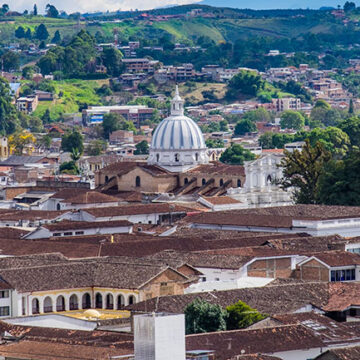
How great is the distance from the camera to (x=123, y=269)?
53.4m

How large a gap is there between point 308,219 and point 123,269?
1690 cm

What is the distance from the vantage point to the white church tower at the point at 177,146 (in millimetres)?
94125

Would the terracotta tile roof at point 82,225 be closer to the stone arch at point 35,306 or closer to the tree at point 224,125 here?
the stone arch at point 35,306

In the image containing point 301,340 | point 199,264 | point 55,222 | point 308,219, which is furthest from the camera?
point 55,222

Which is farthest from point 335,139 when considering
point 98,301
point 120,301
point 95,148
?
point 120,301

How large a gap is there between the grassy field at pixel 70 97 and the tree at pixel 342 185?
104 meters

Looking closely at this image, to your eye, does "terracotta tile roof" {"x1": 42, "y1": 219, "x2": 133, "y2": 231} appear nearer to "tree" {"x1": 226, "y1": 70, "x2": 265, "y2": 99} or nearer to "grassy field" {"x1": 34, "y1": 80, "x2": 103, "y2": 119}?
"grassy field" {"x1": 34, "y1": 80, "x2": 103, "y2": 119}

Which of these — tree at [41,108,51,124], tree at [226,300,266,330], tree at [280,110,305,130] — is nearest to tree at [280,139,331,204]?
tree at [226,300,266,330]

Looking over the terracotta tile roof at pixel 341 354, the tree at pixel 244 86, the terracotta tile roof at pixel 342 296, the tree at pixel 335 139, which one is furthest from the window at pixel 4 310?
the tree at pixel 244 86

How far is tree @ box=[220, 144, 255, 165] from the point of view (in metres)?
120

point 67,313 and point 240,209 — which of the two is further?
point 240,209

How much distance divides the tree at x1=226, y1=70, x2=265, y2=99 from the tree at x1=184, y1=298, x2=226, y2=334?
149 m

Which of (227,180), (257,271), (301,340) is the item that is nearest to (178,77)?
(227,180)

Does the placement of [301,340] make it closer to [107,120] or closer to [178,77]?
[107,120]
